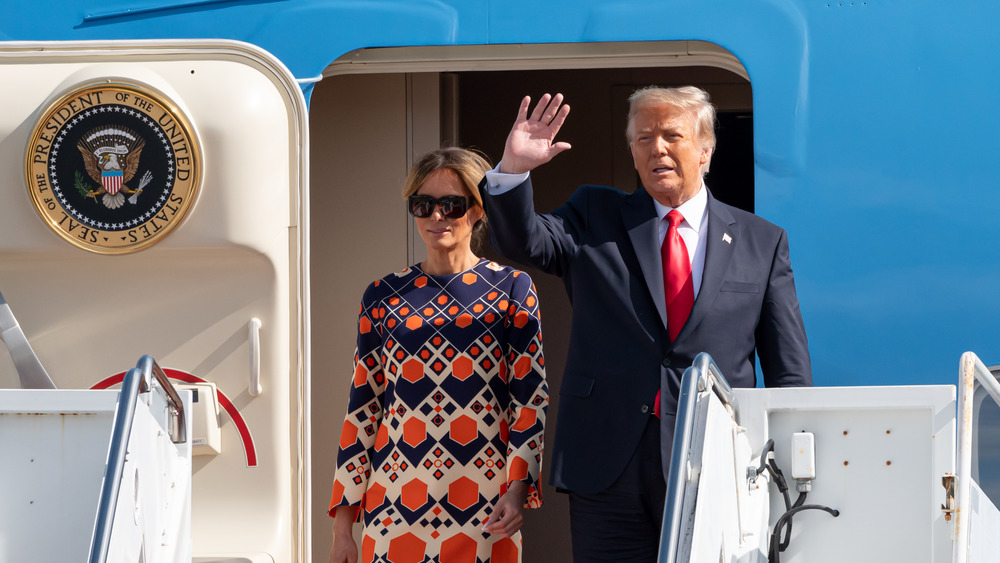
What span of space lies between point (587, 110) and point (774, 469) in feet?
9.55

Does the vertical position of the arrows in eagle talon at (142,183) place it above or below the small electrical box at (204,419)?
above

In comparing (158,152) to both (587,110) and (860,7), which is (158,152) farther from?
(587,110)

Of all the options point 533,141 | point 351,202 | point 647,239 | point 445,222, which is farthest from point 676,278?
point 351,202

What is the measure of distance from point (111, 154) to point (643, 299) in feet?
4.93

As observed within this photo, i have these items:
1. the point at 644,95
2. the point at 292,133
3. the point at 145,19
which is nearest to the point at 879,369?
the point at 644,95

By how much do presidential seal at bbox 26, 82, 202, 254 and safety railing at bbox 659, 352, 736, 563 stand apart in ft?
5.29

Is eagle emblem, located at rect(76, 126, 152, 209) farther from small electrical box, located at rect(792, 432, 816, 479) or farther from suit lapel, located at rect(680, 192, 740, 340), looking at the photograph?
small electrical box, located at rect(792, 432, 816, 479)

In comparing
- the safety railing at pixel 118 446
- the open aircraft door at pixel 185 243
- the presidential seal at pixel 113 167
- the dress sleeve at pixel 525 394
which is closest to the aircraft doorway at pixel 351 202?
the open aircraft door at pixel 185 243

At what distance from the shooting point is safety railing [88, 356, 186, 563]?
1.89 m

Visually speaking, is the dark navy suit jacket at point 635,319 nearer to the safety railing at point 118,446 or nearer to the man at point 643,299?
the man at point 643,299

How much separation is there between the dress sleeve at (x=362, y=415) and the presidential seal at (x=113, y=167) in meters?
0.68

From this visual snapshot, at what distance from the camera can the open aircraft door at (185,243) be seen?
3092mm

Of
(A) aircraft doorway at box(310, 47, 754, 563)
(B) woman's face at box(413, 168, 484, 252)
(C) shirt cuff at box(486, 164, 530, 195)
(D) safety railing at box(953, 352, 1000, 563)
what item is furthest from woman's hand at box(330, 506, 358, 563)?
(A) aircraft doorway at box(310, 47, 754, 563)

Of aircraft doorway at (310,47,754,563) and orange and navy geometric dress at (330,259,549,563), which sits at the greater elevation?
aircraft doorway at (310,47,754,563)
